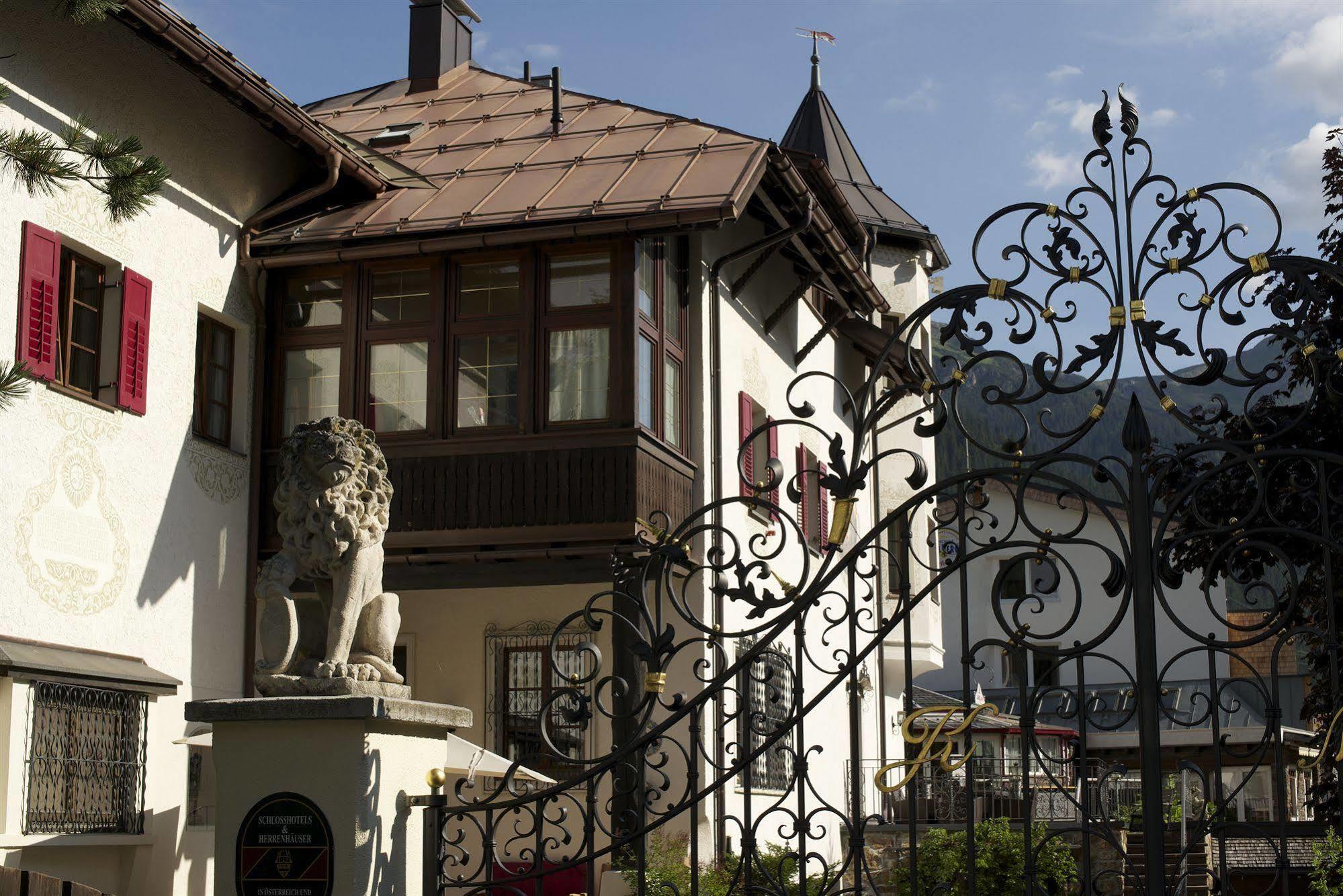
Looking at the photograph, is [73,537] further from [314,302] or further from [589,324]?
[589,324]

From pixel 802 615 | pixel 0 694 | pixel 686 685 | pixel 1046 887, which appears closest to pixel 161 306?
pixel 0 694

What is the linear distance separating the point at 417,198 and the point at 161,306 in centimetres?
321

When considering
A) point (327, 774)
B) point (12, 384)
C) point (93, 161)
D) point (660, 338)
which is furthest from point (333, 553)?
point (660, 338)

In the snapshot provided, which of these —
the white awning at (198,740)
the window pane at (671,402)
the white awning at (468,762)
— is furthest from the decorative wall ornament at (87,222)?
the window pane at (671,402)

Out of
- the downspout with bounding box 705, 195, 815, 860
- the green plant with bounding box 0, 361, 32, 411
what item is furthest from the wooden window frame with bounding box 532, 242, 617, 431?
the green plant with bounding box 0, 361, 32, 411

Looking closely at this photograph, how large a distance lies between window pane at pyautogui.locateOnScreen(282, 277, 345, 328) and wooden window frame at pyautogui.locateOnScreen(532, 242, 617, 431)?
225cm

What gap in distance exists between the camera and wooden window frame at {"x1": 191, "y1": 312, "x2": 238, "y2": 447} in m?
15.3

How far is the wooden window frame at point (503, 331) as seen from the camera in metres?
15.3

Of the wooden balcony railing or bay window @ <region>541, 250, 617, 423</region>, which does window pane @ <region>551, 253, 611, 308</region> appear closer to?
bay window @ <region>541, 250, 617, 423</region>

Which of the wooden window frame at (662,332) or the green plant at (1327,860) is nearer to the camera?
the green plant at (1327,860)

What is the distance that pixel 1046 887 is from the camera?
5820 mm

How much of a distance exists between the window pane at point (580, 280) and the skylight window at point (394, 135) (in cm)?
425

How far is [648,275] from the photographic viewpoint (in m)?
15.9

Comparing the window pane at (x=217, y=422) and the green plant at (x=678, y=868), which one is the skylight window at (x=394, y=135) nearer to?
the window pane at (x=217, y=422)
